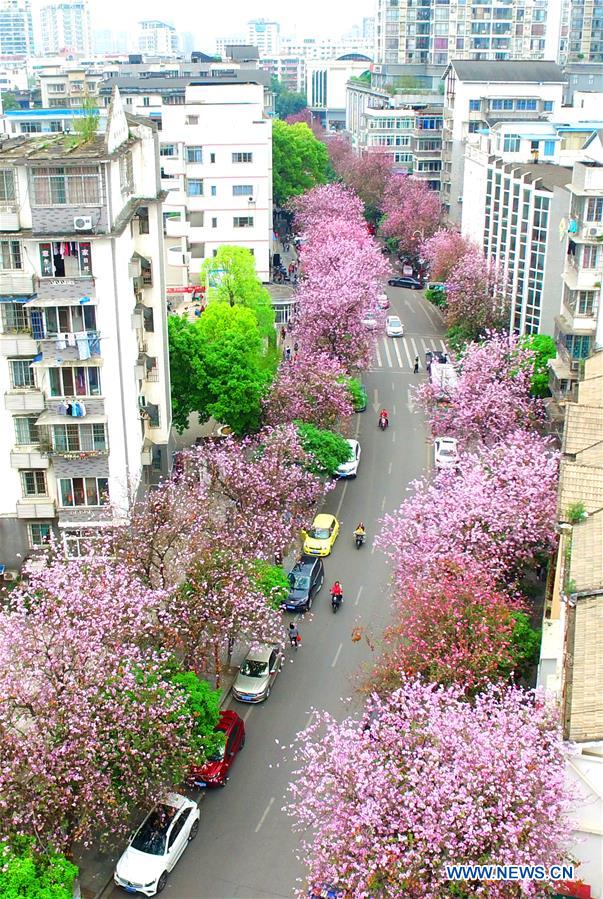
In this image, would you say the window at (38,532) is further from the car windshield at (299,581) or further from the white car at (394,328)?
the white car at (394,328)

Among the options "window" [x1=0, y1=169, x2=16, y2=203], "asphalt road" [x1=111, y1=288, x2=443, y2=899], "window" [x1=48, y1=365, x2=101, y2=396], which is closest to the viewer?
"asphalt road" [x1=111, y1=288, x2=443, y2=899]

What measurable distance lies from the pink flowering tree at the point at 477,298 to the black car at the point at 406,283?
71.7 ft

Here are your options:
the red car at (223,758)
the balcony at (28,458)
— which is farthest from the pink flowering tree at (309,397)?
the red car at (223,758)

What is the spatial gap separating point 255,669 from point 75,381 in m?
10.9

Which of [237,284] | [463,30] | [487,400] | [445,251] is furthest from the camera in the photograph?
[463,30]

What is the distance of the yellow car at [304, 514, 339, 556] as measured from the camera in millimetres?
40688

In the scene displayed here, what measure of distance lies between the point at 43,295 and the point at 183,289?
32423 millimetres

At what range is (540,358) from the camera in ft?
172

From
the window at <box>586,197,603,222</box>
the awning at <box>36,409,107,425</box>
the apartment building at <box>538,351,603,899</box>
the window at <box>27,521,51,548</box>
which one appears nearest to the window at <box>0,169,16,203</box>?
the awning at <box>36,409,107,425</box>

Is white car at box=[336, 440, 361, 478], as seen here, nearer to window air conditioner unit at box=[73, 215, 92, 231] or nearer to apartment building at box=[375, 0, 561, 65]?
window air conditioner unit at box=[73, 215, 92, 231]

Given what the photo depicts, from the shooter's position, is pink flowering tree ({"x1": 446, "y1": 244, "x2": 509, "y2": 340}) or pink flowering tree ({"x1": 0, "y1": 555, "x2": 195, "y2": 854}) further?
pink flowering tree ({"x1": 446, "y1": 244, "x2": 509, "y2": 340})

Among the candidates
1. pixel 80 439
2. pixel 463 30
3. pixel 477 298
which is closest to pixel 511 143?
pixel 477 298

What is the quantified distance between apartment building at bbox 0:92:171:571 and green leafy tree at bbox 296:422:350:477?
8.06 m

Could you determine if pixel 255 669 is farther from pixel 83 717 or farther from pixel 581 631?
pixel 581 631
